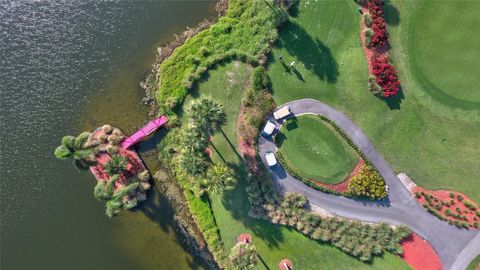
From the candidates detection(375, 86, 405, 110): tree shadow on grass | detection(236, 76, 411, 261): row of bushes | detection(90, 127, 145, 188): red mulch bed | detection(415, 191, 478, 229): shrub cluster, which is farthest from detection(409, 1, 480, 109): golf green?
detection(90, 127, 145, 188): red mulch bed

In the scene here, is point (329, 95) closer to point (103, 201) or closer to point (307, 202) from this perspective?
point (307, 202)

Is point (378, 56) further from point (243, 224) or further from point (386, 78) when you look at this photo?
point (243, 224)

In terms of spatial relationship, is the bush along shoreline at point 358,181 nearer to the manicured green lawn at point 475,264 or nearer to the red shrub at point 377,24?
the red shrub at point 377,24

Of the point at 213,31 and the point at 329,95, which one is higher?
the point at 213,31

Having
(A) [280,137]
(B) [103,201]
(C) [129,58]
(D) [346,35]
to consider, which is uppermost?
(C) [129,58]

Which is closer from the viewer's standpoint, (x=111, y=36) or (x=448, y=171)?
(x=448, y=171)

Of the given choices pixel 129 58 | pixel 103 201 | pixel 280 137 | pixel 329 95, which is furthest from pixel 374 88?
pixel 103 201
